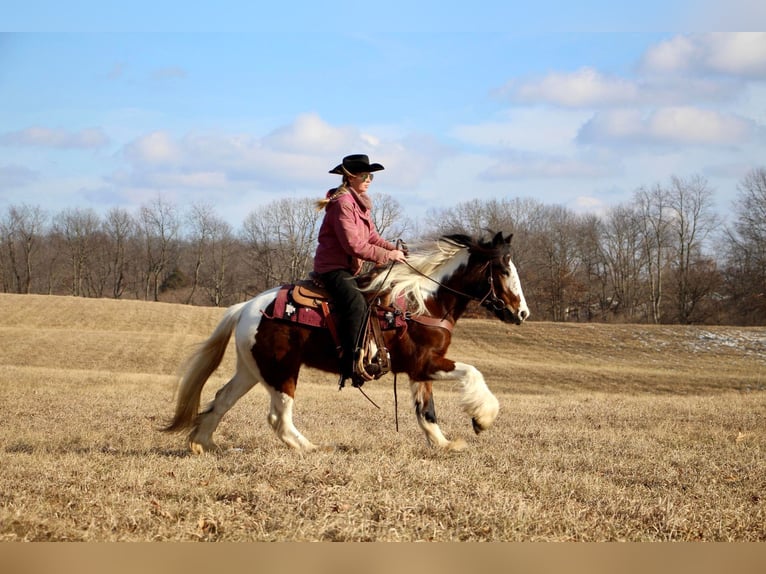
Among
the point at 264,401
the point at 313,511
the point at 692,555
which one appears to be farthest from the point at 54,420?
the point at 692,555

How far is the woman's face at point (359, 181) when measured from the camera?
8.47 meters

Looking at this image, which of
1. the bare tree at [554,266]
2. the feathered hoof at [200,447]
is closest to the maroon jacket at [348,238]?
the feathered hoof at [200,447]

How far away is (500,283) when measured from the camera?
8.58m

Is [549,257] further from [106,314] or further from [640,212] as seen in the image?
[106,314]

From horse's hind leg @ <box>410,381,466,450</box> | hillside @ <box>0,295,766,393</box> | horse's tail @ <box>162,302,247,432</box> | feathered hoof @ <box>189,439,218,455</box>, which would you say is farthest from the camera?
hillside @ <box>0,295,766,393</box>

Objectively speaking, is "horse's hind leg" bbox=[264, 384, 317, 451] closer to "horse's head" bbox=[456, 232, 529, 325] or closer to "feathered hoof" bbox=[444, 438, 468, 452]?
"feathered hoof" bbox=[444, 438, 468, 452]

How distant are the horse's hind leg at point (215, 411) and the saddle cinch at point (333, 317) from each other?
0.91 meters

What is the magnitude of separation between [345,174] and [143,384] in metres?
13.7

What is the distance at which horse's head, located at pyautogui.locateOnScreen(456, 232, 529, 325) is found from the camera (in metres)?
8.56

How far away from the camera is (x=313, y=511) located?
520 centimetres

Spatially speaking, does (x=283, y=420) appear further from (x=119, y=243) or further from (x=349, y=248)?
(x=119, y=243)

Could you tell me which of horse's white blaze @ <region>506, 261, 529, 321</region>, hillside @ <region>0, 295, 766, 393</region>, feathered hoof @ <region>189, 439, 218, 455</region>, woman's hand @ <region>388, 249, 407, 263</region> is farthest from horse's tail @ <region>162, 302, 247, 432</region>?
hillside @ <region>0, 295, 766, 393</region>

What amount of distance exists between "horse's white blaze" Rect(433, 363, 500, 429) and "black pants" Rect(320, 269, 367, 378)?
1066 millimetres

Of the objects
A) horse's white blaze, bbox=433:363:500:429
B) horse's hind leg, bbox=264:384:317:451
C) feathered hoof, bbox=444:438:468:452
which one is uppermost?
horse's white blaze, bbox=433:363:500:429
